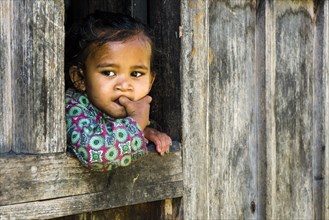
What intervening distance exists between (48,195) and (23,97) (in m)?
0.31

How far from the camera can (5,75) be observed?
5.56 feet

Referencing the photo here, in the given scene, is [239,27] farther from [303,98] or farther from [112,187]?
[112,187]

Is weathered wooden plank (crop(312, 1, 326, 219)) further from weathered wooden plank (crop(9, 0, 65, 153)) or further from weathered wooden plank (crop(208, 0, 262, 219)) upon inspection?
weathered wooden plank (crop(9, 0, 65, 153))

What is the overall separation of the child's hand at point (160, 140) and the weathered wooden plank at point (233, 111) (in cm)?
28

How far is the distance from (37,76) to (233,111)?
99 centimetres

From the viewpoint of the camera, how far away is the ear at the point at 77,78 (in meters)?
2.16

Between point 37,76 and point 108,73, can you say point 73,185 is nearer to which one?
point 37,76

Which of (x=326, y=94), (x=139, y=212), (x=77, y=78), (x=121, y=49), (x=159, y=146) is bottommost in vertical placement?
(x=139, y=212)

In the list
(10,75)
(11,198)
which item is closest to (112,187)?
(11,198)

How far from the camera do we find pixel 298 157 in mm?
2678

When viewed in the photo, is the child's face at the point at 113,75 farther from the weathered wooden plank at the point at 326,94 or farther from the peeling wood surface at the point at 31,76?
the weathered wooden plank at the point at 326,94

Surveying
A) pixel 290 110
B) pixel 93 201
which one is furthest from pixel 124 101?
pixel 290 110

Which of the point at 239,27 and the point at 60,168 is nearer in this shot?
the point at 60,168

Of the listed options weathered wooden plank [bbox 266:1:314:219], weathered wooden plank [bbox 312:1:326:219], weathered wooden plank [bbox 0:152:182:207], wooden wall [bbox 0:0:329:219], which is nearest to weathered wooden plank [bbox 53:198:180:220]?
wooden wall [bbox 0:0:329:219]
